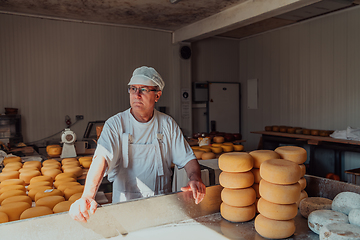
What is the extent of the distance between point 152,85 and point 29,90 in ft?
14.5

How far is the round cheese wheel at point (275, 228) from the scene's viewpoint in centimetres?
111

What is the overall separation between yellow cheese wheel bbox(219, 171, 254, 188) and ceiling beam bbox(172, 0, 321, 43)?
10.7 feet

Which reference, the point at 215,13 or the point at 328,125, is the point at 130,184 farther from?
the point at 328,125

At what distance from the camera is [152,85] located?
1753 millimetres

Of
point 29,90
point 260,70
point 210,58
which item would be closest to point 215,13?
point 210,58

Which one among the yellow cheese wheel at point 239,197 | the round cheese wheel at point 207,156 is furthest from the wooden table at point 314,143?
the yellow cheese wheel at point 239,197

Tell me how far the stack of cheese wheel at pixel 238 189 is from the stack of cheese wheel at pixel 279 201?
0.38ft

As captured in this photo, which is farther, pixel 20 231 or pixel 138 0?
pixel 138 0

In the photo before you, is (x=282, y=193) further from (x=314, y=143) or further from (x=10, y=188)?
(x=314, y=143)

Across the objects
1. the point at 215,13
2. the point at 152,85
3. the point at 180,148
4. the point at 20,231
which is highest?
the point at 215,13

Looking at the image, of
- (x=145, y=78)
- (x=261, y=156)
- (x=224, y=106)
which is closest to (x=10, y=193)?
(x=145, y=78)

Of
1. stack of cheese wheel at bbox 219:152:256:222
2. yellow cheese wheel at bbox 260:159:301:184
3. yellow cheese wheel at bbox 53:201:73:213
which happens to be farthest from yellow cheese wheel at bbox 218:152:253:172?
yellow cheese wheel at bbox 53:201:73:213

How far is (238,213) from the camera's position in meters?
1.27

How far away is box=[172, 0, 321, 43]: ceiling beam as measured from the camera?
3.96 m
